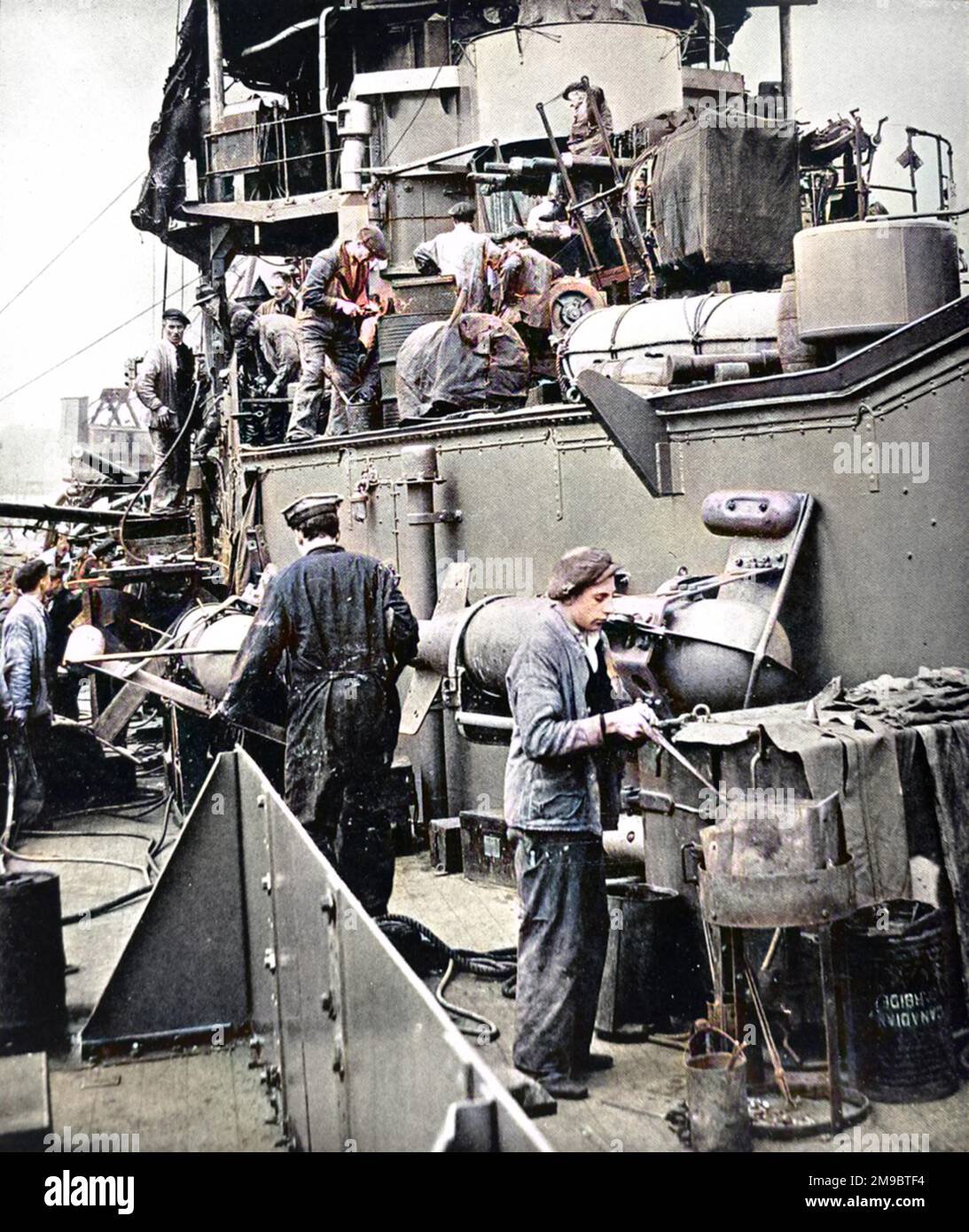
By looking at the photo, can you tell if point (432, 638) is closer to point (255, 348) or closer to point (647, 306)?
point (647, 306)

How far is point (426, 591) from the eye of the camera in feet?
30.5

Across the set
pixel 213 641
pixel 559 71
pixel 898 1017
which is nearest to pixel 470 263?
pixel 213 641

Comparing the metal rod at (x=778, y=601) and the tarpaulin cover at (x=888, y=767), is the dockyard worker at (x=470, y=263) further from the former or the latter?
the tarpaulin cover at (x=888, y=767)

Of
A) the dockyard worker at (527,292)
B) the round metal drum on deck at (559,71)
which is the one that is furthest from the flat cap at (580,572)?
the round metal drum on deck at (559,71)

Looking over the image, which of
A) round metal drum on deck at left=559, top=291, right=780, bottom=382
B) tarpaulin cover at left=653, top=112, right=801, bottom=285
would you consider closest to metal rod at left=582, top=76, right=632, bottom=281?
tarpaulin cover at left=653, top=112, right=801, bottom=285

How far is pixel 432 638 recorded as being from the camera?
8.04 m

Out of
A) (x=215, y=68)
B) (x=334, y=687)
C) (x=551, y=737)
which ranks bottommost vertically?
(x=551, y=737)

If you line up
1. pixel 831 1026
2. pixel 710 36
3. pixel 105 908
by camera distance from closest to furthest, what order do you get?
pixel 831 1026, pixel 105 908, pixel 710 36

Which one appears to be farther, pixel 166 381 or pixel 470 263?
pixel 166 381

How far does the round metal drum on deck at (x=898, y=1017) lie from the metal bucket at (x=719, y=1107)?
66 cm

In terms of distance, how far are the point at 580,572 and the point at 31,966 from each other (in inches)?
108

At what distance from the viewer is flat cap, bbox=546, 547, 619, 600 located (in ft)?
16.6

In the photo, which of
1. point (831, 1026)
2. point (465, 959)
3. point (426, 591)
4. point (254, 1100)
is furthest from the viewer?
point (426, 591)

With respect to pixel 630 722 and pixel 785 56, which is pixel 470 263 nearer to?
pixel 630 722
